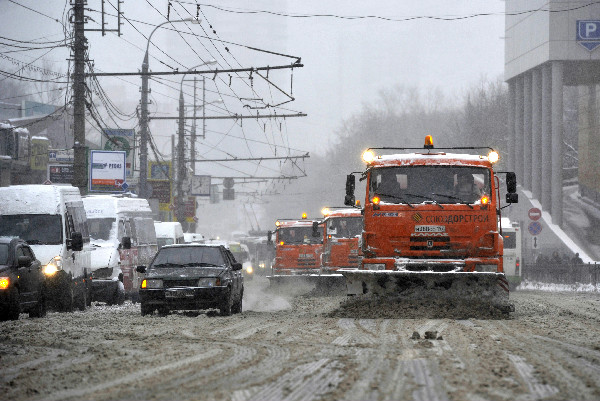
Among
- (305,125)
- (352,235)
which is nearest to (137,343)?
(352,235)

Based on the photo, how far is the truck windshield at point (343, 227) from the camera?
32.7 meters

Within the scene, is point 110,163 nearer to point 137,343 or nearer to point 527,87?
point 137,343

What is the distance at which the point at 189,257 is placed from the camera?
2234cm

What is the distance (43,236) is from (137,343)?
10.1m

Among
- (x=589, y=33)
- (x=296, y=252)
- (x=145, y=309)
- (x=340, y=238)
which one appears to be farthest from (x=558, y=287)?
(x=145, y=309)

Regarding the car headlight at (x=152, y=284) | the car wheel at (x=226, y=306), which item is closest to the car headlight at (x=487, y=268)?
the car wheel at (x=226, y=306)

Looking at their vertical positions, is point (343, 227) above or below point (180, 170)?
below

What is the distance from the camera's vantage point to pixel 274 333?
50.6ft

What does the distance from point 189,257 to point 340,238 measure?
35.8ft

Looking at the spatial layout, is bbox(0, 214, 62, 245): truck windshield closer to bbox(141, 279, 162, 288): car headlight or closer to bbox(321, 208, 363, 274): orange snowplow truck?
bbox(141, 279, 162, 288): car headlight

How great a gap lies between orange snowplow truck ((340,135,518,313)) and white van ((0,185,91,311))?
6329 mm

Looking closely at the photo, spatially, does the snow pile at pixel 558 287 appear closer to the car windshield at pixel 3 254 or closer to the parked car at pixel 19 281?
the parked car at pixel 19 281

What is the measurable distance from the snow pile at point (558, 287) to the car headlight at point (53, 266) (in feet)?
85.7

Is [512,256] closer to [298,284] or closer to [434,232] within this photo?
[298,284]
